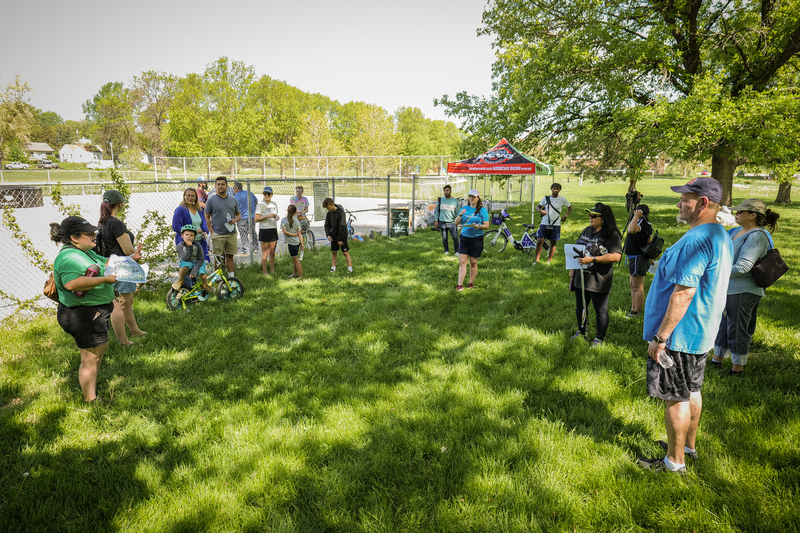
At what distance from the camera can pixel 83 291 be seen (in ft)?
12.2

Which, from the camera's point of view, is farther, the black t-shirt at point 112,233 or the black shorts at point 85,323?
the black t-shirt at point 112,233

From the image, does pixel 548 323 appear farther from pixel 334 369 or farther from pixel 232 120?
pixel 232 120

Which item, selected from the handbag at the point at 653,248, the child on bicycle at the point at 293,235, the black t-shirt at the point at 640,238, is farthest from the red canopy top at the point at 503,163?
the child on bicycle at the point at 293,235

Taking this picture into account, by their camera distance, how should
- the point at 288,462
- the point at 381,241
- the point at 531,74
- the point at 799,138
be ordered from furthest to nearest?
the point at 531,74 < the point at 381,241 < the point at 799,138 < the point at 288,462

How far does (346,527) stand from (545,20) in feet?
65.8

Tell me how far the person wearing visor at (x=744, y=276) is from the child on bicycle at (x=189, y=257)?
722 cm

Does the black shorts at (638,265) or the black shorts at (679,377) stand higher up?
the black shorts at (638,265)

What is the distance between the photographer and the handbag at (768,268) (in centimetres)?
416

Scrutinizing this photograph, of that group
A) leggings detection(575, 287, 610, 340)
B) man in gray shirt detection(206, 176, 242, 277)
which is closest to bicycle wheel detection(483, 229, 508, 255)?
leggings detection(575, 287, 610, 340)

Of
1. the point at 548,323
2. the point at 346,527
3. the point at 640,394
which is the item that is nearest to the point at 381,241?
the point at 548,323

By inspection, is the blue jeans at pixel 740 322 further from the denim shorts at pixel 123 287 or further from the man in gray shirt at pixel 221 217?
the man in gray shirt at pixel 221 217

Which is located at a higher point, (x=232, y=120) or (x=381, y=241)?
(x=232, y=120)

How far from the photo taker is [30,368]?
15.5 ft

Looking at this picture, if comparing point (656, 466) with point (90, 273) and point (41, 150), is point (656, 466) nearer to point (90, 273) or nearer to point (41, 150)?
point (90, 273)
